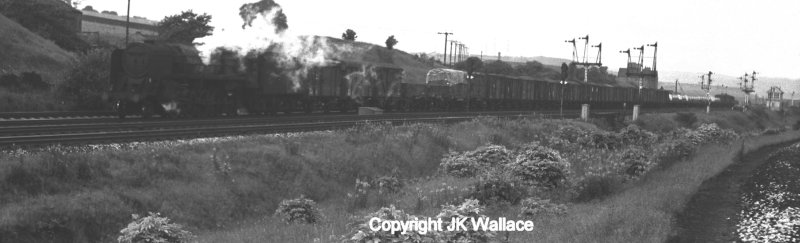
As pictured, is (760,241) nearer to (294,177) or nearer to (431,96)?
(294,177)

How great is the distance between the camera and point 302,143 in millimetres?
19625

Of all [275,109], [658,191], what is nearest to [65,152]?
[658,191]

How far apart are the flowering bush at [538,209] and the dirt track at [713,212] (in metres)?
1.90

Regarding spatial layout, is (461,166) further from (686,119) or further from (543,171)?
(686,119)

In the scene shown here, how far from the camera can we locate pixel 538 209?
1125 cm

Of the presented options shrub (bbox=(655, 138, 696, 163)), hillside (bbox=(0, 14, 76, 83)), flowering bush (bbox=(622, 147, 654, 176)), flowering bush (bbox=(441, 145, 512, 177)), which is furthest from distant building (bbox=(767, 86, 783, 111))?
flowering bush (bbox=(441, 145, 512, 177))

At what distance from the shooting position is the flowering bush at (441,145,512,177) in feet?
59.4

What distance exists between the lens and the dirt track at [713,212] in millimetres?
9211

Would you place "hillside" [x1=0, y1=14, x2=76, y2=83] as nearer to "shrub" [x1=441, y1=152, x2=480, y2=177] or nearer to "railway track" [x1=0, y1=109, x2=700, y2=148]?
"railway track" [x1=0, y1=109, x2=700, y2=148]

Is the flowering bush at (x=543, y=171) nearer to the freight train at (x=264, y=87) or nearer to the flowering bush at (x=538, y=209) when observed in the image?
the flowering bush at (x=538, y=209)

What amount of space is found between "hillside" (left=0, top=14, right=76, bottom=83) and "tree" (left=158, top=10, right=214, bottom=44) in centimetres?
2347

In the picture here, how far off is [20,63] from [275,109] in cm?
1947

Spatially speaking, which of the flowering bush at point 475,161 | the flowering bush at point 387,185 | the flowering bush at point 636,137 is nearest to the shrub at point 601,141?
the flowering bush at point 636,137

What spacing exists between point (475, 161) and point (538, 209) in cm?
737
